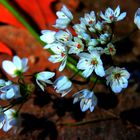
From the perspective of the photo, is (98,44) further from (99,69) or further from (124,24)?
(124,24)

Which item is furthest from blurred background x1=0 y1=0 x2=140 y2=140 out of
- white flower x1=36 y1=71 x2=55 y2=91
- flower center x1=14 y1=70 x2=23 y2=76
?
white flower x1=36 y1=71 x2=55 y2=91

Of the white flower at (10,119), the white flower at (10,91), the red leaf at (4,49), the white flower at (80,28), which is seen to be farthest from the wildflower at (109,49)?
the red leaf at (4,49)

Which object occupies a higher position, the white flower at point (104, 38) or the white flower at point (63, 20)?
the white flower at point (63, 20)

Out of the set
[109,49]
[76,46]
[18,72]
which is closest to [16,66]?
[18,72]

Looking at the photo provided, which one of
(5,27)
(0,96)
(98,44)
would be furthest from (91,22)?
(5,27)

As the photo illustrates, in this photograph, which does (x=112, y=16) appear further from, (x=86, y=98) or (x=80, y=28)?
(x=86, y=98)

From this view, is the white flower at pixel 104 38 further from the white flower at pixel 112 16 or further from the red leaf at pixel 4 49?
the red leaf at pixel 4 49
